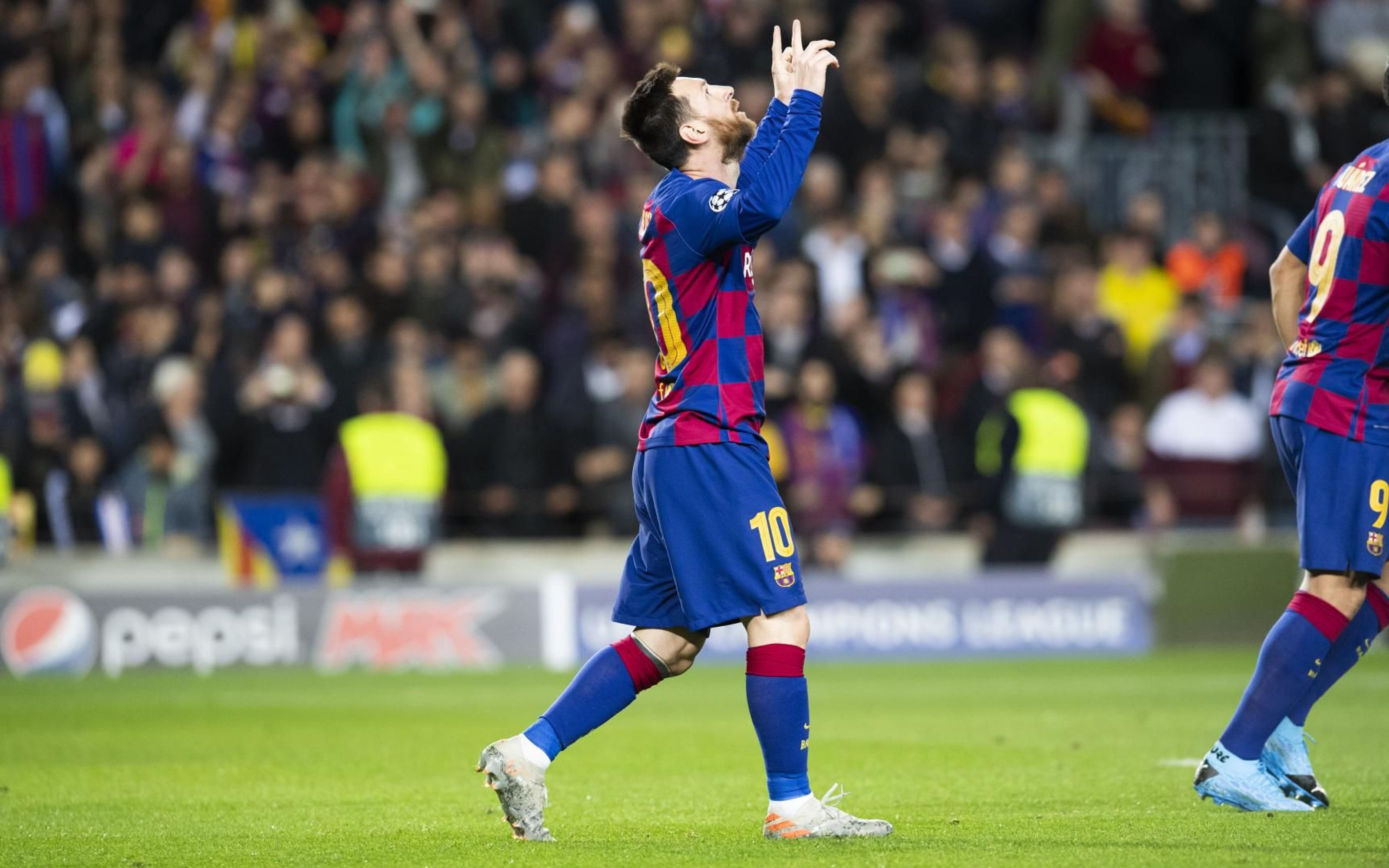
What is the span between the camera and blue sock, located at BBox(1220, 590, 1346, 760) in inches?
283

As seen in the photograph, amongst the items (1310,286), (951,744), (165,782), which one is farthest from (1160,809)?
(165,782)

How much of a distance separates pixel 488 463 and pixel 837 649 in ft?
10.7

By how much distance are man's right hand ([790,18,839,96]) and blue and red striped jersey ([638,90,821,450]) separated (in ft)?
0.14

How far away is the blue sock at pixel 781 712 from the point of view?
21.4ft

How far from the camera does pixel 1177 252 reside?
19.4m

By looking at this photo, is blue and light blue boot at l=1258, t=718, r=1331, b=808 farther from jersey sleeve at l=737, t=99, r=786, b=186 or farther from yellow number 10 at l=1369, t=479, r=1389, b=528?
jersey sleeve at l=737, t=99, r=786, b=186

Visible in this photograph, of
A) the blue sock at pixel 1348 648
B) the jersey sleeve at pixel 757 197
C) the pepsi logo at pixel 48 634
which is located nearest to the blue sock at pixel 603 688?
the jersey sleeve at pixel 757 197

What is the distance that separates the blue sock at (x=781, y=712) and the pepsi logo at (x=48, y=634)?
35.0 feet

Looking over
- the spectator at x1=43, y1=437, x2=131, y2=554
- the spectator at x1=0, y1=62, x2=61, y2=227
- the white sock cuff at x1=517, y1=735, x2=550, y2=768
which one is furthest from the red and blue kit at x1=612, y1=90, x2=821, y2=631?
the spectator at x1=0, y1=62, x2=61, y2=227

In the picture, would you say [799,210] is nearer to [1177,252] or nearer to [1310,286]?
[1177,252]

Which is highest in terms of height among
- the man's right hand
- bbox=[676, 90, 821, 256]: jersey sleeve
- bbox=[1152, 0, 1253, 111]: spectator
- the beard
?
bbox=[1152, 0, 1253, 111]: spectator

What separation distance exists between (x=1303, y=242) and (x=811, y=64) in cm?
219

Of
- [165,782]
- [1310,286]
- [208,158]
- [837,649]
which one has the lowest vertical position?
[837,649]

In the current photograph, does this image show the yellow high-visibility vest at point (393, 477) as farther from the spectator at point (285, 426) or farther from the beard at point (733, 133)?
the beard at point (733, 133)
